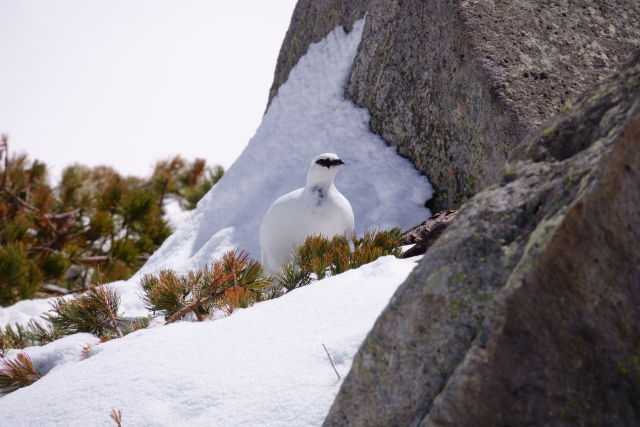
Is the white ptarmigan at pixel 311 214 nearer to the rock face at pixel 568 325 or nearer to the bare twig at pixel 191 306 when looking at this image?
the bare twig at pixel 191 306

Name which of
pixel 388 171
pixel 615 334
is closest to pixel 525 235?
pixel 615 334

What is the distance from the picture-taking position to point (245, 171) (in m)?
5.45

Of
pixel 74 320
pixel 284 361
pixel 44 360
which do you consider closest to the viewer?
pixel 284 361

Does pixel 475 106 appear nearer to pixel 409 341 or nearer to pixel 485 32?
pixel 485 32

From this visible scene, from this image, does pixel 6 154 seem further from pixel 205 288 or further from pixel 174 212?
pixel 205 288

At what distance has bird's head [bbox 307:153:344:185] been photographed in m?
3.66

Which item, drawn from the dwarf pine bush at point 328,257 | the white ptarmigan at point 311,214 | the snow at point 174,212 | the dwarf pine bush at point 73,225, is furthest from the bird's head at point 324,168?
the snow at point 174,212

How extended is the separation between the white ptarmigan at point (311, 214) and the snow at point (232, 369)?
130 centimetres

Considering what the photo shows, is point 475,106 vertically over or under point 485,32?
under

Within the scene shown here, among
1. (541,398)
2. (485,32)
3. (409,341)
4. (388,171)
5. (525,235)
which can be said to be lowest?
(541,398)

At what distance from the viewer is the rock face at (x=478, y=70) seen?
12.1 ft

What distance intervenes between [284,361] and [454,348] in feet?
2.30

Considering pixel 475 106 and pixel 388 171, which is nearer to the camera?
pixel 475 106

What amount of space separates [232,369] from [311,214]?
71.7 inches
